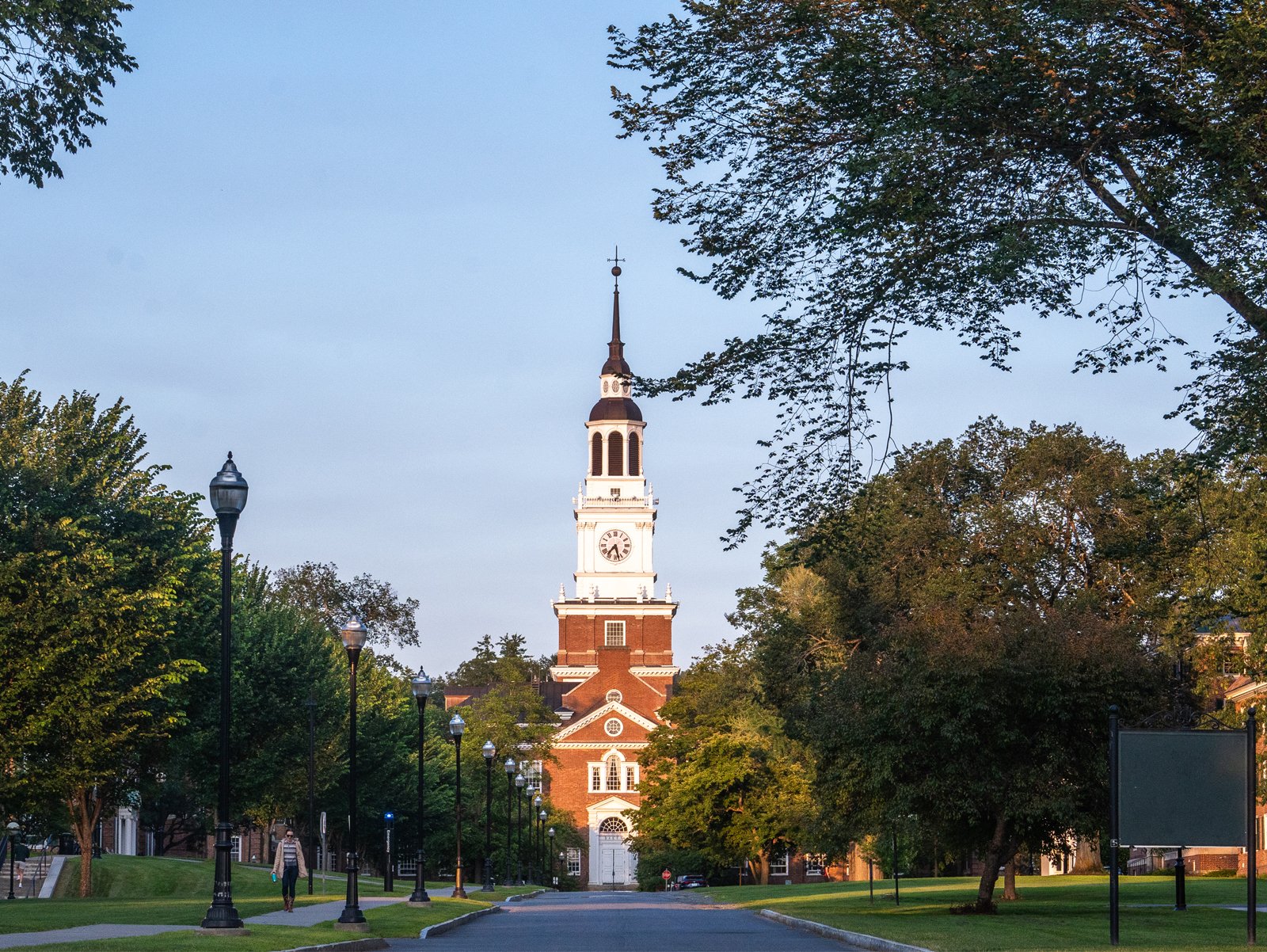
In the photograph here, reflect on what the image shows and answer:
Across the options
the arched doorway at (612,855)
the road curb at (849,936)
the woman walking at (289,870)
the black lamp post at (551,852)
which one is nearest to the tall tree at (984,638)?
the road curb at (849,936)

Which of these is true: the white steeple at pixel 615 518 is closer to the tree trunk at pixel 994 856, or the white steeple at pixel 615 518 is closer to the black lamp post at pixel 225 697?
the tree trunk at pixel 994 856

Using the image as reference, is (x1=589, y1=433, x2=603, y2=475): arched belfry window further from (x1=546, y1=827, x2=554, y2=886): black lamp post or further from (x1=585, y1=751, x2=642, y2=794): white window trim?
(x1=546, y1=827, x2=554, y2=886): black lamp post

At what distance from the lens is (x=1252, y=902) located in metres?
18.5

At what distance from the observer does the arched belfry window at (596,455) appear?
125 m

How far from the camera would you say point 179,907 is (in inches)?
1227

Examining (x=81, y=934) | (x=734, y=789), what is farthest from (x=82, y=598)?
(x=734, y=789)

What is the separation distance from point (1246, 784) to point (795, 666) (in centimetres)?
3553

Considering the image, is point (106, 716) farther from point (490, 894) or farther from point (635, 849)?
point (635, 849)

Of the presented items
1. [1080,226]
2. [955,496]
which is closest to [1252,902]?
[1080,226]

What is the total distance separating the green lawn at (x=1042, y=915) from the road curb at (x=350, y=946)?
684 cm

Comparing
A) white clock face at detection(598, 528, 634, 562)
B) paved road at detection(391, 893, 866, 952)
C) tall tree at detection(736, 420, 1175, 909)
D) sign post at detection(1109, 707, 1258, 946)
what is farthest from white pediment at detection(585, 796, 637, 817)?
sign post at detection(1109, 707, 1258, 946)

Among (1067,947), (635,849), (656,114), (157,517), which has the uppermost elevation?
(656,114)

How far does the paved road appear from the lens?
21.3 m

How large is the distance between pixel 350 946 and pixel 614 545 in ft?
343
